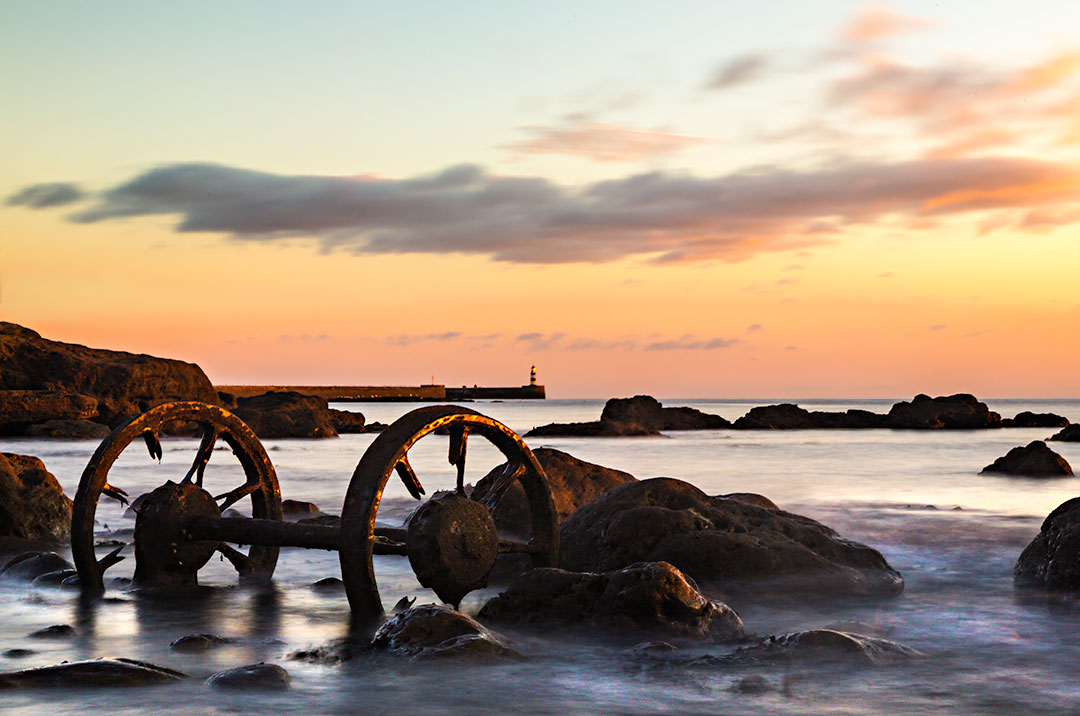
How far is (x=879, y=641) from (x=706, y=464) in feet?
68.8

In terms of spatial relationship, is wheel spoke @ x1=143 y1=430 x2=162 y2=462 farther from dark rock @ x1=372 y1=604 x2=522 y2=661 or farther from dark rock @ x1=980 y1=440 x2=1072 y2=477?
dark rock @ x1=980 y1=440 x2=1072 y2=477

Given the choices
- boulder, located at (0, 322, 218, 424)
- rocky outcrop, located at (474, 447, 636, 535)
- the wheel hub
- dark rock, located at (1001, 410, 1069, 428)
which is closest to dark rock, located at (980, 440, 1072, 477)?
rocky outcrop, located at (474, 447, 636, 535)

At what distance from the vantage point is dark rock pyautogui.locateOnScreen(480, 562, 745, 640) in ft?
18.1

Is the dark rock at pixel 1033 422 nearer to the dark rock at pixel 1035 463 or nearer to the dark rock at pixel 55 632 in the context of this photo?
the dark rock at pixel 1035 463

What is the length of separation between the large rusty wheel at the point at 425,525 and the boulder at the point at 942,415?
44819 millimetres

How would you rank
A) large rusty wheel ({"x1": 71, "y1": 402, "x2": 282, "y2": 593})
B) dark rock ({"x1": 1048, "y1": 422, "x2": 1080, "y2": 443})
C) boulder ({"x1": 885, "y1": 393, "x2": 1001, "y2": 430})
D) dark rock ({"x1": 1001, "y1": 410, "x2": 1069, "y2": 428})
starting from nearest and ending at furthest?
1. large rusty wheel ({"x1": 71, "y1": 402, "x2": 282, "y2": 593})
2. dark rock ({"x1": 1048, "y1": 422, "x2": 1080, "y2": 443})
3. boulder ({"x1": 885, "y1": 393, "x2": 1001, "y2": 430})
4. dark rock ({"x1": 1001, "y1": 410, "x2": 1069, "y2": 428})

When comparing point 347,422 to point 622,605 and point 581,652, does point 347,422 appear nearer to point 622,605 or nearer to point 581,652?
point 622,605

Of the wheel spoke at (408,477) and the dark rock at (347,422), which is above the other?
the wheel spoke at (408,477)

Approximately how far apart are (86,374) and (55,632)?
41.1 metres

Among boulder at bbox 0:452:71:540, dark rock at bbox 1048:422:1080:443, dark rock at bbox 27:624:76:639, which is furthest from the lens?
dark rock at bbox 1048:422:1080:443

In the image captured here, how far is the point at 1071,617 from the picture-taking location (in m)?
6.39

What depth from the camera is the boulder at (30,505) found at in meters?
9.71

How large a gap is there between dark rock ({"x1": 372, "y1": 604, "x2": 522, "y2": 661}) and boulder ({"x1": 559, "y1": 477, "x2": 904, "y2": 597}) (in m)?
2.46

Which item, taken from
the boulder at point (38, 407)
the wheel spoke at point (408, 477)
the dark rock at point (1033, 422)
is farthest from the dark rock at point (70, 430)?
the dark rock at point (1033, 422)
